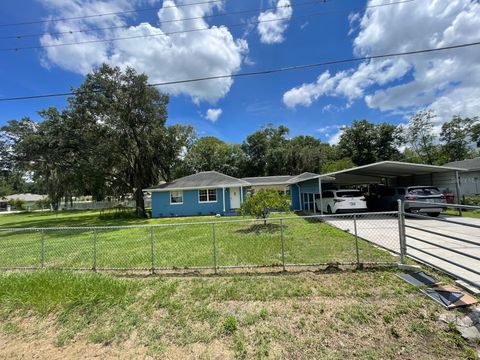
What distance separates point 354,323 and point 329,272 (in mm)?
1703

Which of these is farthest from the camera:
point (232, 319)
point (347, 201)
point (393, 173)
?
point (393, 173)

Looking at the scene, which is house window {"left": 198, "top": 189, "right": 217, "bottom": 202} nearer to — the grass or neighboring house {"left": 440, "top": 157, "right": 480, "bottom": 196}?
the grass

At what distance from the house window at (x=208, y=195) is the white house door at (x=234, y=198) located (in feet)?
4.68

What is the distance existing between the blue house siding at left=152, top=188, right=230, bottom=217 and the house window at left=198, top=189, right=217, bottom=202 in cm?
27

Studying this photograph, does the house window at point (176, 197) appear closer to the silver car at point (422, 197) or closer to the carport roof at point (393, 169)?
the carport roof at point (393, 169)

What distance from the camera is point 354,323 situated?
379cm

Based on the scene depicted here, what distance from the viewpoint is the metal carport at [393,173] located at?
1275cm

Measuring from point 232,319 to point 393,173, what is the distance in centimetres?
1701

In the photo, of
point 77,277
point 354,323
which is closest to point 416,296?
point 354,323

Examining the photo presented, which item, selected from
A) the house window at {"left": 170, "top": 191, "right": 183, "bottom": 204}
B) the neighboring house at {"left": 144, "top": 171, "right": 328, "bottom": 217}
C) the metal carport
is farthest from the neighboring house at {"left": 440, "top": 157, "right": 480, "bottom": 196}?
the house window at {"left": 170, "top": 191, "right": 183, "bottom": 204}

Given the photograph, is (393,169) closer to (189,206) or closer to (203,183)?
(203,183)

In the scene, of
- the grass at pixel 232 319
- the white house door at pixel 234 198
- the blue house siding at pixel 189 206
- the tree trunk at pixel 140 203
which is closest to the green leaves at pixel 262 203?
the grass at pixel 232 319

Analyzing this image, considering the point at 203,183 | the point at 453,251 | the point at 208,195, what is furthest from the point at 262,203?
the point at 203,183

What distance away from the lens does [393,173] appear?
17.1m
